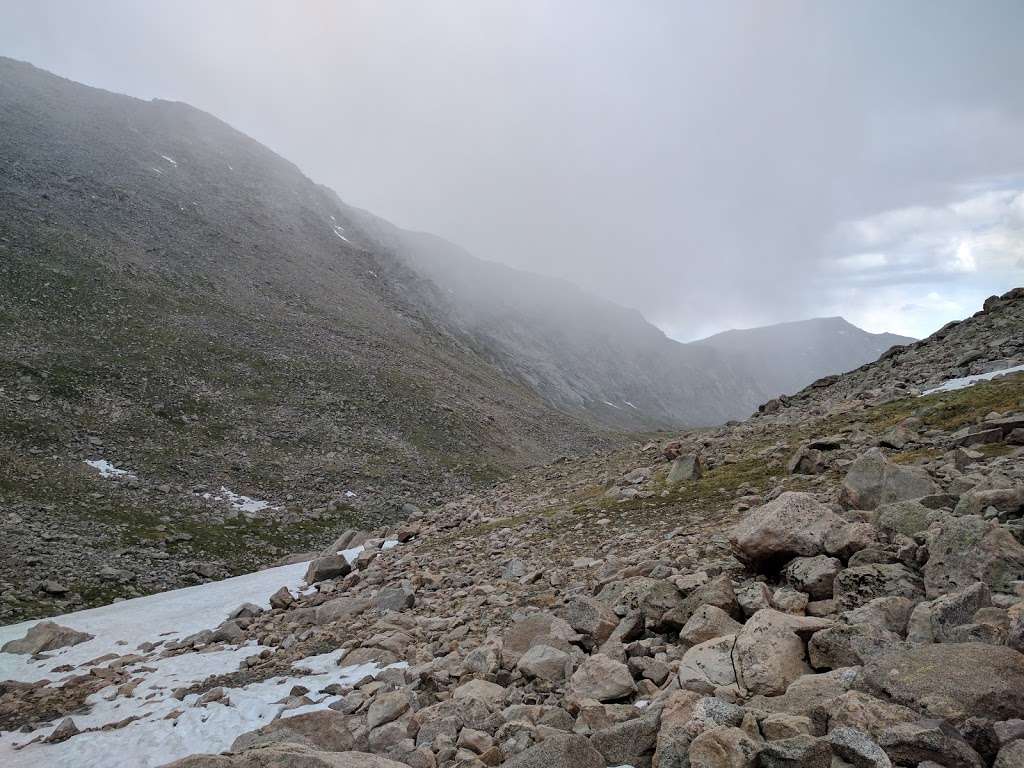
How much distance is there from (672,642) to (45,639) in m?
22.3

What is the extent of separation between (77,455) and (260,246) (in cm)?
7236

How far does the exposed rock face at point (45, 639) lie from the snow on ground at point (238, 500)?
2292 cm

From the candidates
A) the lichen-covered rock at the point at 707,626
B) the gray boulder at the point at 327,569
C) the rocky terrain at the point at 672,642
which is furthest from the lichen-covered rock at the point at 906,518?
the gray boulder at the point at 327,569

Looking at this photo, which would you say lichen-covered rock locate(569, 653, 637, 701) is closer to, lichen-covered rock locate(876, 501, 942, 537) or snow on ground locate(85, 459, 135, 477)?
lichen-covered rock locate(876, 501, 942, 537)

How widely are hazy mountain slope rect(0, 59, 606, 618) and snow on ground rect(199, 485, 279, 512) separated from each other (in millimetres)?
1026

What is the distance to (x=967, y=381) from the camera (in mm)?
22781

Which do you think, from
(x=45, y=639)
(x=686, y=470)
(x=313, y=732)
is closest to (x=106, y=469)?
(x=45, y=639)

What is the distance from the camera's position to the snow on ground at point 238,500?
145 ft

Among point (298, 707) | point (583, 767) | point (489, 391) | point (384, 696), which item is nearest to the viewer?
point (583, 767)

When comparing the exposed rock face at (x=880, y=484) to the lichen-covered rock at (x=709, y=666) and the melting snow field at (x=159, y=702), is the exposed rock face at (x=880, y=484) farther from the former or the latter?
the melting snow field at (x=159, y=702)

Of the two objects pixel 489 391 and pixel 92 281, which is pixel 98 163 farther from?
pixel 489 391

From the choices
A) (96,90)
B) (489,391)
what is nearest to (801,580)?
(489,391)

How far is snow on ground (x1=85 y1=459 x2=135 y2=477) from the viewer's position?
1660 inches

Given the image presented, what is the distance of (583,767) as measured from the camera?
255 inches
